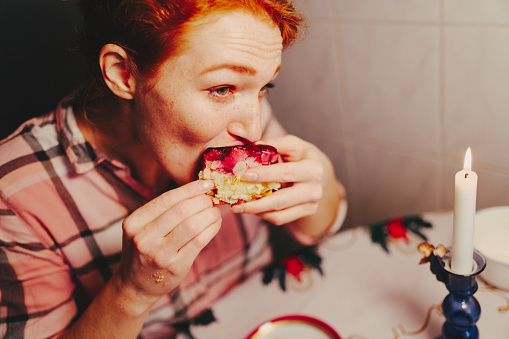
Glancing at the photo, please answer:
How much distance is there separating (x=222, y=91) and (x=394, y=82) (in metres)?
0.73

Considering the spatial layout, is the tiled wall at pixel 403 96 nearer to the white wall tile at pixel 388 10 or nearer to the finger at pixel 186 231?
the white wall tile at pixel 388 10

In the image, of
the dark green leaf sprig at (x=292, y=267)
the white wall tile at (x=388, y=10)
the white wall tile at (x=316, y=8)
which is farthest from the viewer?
the white wall tile at (x=316, y=8)

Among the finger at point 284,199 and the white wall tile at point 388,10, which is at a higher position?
the white wall tile at point 388,10

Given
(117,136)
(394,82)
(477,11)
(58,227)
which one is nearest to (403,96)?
(394,82)

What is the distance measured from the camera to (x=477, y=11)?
3.60 feet

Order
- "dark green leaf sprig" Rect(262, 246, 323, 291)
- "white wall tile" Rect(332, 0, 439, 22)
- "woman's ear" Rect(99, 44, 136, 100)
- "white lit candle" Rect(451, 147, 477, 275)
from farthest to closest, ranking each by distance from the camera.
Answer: "white wall tile" Rect(332, 0, 439, 22), "dark green leaf sprig" Rect(262, 246, 323, 291), "woman's ear" Rect(99, 44, 136, 100), "white lit candle" Rect(451, 147, 477, 275)

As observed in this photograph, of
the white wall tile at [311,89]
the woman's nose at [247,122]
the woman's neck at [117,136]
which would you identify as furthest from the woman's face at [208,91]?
the white wall tile at [311,89]

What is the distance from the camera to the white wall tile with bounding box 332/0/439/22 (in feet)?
3.89

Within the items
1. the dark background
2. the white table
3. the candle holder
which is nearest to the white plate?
the white table

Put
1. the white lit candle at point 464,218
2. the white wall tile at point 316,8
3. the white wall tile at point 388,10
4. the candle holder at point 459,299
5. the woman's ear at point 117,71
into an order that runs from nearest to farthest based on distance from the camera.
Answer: the white lit candle at point 464,218, the candle holder at point 459,299, the woman's ear at point 117,71, the white wall tile at point 388,10, the white wall tile at point 316,8

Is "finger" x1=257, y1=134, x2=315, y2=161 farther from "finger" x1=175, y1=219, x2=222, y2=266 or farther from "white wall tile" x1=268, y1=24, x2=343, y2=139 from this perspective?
"white wall tile" x1=268, y1=24, x2=343, y2=139

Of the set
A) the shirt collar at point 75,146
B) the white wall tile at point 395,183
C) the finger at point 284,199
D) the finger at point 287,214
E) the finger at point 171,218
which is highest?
the shirt collar at point 75,146

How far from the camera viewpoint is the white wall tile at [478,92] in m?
1.12

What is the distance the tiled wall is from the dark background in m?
0.71
